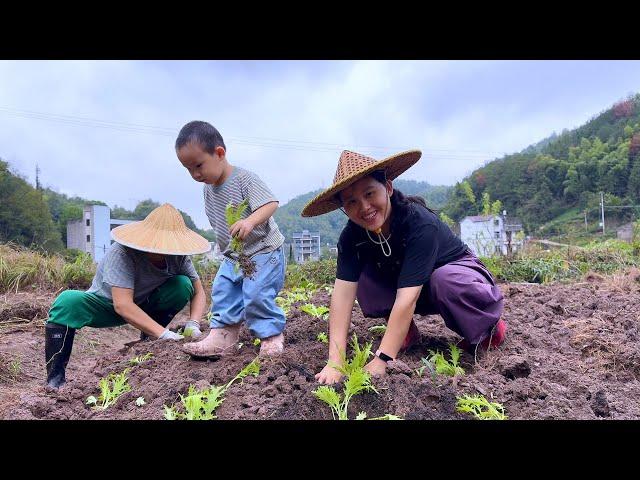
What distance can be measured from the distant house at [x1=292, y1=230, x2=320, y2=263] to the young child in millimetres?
6609

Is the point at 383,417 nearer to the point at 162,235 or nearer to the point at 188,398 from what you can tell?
the point at 188,398

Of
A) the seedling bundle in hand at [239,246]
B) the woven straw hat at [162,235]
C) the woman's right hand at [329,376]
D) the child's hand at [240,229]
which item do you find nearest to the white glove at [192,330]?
the woven straw hat at [162,235]

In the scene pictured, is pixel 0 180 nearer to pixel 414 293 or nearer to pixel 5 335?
pixel 5 335

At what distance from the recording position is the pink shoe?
2.59m

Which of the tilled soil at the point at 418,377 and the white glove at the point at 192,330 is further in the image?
the white glove at the point at 192,330

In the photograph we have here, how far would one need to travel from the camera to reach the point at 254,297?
2705mm

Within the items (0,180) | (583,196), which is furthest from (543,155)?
(0,180)

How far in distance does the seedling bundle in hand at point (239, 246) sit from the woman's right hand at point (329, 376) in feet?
2.47

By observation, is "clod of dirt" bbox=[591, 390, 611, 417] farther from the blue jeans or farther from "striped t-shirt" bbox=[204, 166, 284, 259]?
"striped t-shirt" bbox=[204, 166, 284, 259]

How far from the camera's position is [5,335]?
498 cm

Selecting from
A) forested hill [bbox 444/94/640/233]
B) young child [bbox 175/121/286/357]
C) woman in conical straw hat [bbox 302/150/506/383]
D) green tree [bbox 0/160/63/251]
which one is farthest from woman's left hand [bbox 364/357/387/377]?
forested hill [bbox 444/94/640/233]

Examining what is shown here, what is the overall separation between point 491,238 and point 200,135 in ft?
25.4

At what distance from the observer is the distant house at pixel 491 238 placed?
9.06m

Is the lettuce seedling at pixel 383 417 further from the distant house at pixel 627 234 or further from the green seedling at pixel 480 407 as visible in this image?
the distant house at pixel 627 234
